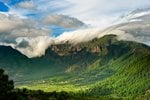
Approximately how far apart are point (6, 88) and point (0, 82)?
438 cm

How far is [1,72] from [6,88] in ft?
40.5

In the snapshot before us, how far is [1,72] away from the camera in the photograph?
648 ft

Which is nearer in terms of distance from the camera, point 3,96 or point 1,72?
point 3,96

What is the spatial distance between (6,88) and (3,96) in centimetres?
678

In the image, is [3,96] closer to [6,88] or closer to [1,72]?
[6,88]

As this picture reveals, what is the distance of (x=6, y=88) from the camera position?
188500mm

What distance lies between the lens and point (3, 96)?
18250 centimetres

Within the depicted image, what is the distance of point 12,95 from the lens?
18762cm

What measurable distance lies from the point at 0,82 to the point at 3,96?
32.1ft

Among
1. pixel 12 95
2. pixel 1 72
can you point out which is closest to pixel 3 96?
pixel 12 95

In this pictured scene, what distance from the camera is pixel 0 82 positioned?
189750 mm

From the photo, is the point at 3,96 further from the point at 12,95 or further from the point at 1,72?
the point at 1,72

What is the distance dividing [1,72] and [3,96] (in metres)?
18.7
